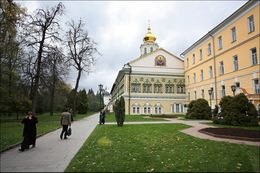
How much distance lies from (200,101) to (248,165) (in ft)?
81.5

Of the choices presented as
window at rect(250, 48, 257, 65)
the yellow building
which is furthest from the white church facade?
window at rect(250, 48, 257, 65)

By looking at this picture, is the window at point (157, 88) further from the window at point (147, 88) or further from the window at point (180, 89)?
the window at point (180, 89)

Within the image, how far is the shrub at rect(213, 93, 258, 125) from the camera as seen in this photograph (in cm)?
1942

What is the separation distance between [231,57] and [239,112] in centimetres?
1627

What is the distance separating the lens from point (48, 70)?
94.6 feet

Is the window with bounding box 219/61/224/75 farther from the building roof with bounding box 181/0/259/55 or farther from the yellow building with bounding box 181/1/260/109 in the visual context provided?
the building roof with bounding box 181/0/259/55

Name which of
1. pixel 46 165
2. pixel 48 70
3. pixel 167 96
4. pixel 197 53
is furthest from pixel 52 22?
pixel 167 96

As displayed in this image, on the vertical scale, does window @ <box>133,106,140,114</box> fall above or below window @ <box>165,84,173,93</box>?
below

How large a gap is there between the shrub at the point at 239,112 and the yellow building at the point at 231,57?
20.2 ft

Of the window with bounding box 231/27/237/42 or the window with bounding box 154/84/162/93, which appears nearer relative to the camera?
the window with bounding box 231/27/237/42

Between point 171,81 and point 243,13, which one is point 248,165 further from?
point 171,81

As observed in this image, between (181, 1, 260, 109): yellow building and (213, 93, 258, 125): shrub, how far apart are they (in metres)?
6.15

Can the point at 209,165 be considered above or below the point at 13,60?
below

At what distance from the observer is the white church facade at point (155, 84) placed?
5378cm
